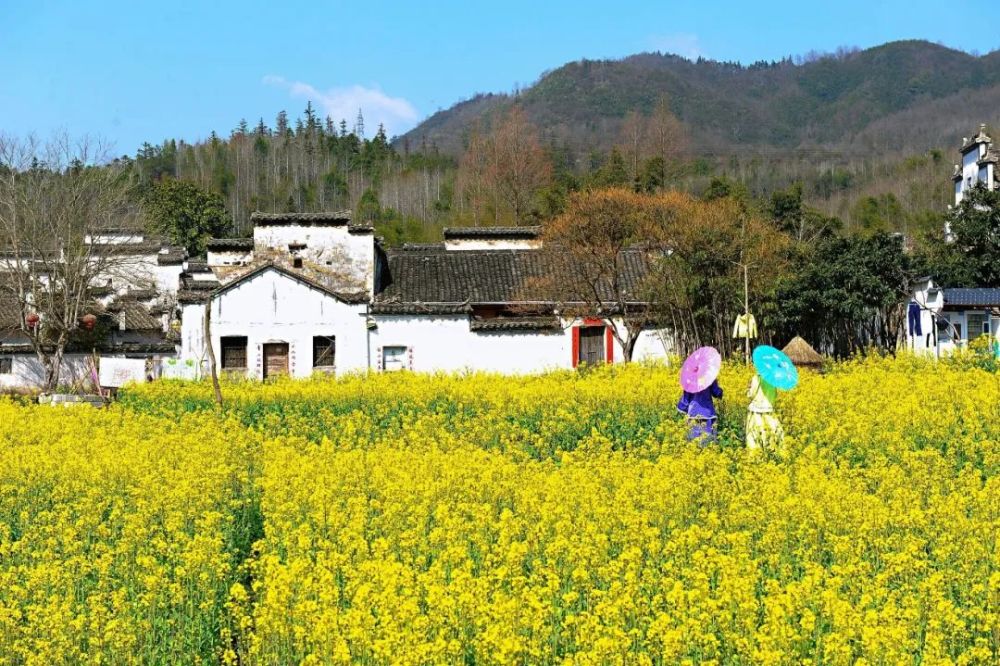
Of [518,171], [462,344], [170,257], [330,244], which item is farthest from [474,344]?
[518,171]

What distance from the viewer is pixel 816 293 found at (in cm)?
2694

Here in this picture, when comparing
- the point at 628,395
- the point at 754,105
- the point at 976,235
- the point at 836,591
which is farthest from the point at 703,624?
the point at 754,105

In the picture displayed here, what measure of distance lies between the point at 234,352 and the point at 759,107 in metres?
166

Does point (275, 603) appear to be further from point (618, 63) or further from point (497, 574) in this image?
point (618, 63)

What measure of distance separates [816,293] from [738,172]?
64190 mm

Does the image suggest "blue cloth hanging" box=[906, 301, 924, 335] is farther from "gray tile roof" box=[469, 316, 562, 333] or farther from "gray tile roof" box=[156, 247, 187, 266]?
"gray tile roof" box=[156, 247, 187, 266]

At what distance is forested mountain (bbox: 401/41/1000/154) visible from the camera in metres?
131

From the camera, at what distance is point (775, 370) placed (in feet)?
42.4

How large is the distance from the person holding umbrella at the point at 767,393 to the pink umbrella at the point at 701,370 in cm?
59

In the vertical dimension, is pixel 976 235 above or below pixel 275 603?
above

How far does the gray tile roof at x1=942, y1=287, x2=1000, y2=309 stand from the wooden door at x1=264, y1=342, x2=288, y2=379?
16120 millimetres

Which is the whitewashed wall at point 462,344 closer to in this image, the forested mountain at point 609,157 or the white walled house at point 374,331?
the white walled house at point 374,331

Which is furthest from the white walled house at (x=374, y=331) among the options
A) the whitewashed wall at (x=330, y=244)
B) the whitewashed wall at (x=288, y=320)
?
the whitewashed wall at (x=330, y=244)

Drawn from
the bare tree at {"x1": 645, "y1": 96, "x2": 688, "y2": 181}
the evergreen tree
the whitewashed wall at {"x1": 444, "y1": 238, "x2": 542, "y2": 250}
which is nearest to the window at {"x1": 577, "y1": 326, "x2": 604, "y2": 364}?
the whitewashed wall at {"x1": 444, "y1": 238, "x2": 542, "y2": 250}
